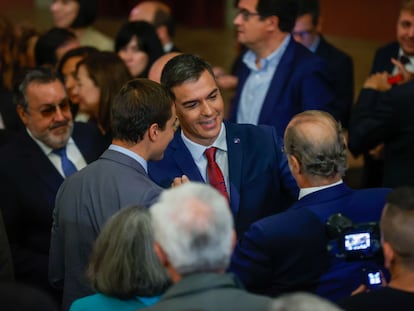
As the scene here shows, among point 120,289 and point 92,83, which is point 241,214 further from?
point 92,83

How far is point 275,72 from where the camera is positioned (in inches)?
196

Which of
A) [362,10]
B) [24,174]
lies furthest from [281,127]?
[362,10]

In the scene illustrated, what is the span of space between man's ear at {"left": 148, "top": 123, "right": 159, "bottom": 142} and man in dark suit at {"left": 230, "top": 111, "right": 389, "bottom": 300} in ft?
1.75

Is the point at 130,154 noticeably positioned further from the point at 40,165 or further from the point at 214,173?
the point at 40,165

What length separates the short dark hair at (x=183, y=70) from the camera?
3.70 m

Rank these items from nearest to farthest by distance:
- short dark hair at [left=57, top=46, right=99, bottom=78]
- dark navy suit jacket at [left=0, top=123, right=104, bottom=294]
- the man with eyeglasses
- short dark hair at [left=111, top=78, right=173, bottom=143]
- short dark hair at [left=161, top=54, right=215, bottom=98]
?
1. short dark hair at [left=111, top=78, right=173, bottom=143]
2. short dark hair at [left=161, top=54, right=215, bottom=98]
3. dark navy suit jacket at [left=0, top=123, right=104, bottom=294]
4. the man with eyeglasses
5. short dark hair at [left=57, top=46, right=99, bottom=78]

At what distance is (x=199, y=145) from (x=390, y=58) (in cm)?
208

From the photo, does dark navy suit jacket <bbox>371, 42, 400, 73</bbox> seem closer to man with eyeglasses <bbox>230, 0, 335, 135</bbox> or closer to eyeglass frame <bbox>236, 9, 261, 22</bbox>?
man with eyeglasses <bbox>230, 0, 335, 135</bbox>

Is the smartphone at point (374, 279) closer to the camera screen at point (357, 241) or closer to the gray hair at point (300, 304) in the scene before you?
the camera screen at point (357, 241)

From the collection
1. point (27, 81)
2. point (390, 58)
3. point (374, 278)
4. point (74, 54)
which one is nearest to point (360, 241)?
point (374, 278)

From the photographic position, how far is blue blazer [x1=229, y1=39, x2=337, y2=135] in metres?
4.88

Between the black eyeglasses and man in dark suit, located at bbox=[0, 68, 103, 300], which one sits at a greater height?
the black eyeglasses

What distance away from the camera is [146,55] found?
5.78 m

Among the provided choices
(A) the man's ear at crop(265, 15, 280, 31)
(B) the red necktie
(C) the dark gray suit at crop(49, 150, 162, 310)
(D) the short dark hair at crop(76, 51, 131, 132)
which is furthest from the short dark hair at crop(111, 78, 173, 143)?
(A) the man's ear at crop(265, 15, 280, 31)
